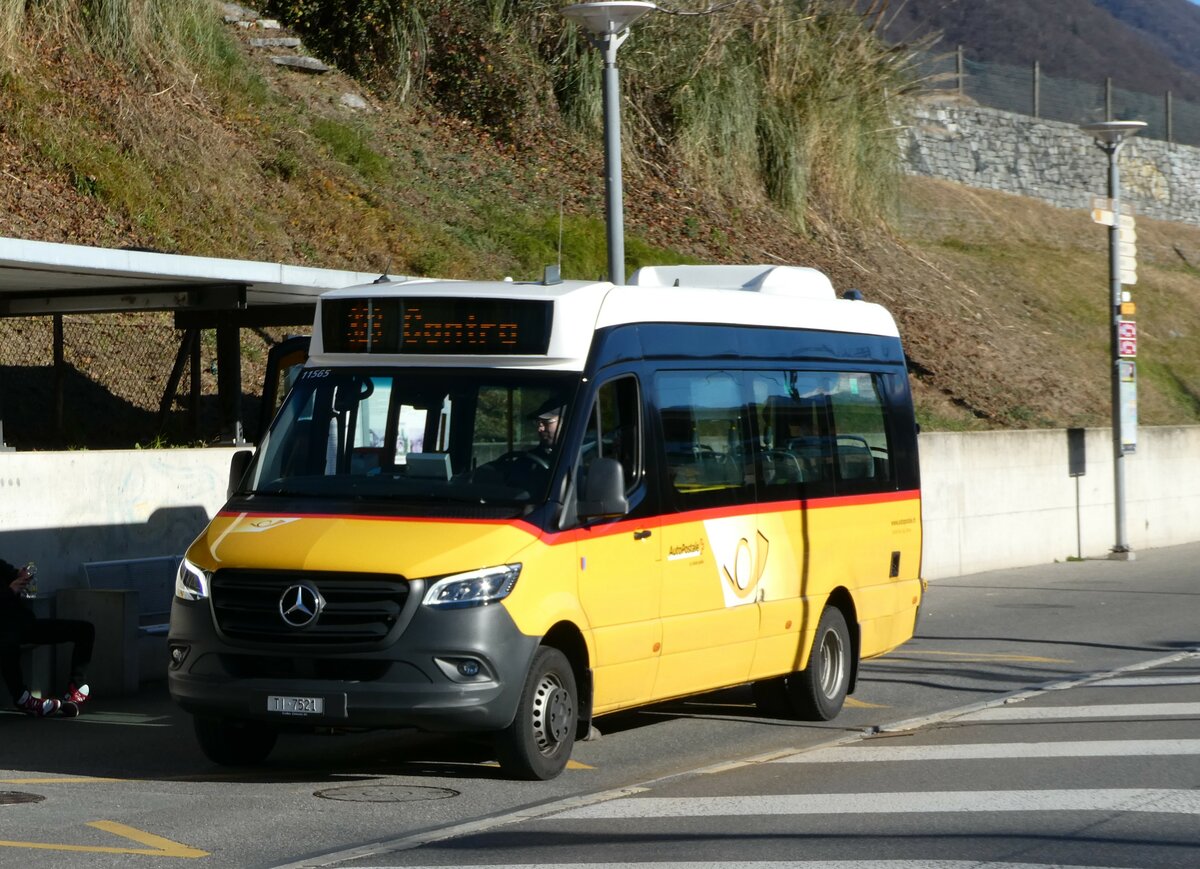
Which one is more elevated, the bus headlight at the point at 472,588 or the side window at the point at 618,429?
the side window at the point at 618,429

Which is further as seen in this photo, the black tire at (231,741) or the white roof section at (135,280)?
the white roof section at (135,280)

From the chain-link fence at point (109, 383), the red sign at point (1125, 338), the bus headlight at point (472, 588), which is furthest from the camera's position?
the red sign at point (1125, 338)

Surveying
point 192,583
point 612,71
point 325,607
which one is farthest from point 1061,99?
point 325,607

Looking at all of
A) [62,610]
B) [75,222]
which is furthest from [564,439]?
[75,222]

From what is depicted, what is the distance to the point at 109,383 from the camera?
70.0 feet

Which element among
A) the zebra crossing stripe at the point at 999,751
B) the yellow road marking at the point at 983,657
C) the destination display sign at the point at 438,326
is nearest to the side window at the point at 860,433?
the zebra crossing stripe at the point at 999,751

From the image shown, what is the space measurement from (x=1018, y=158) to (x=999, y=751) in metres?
41.5

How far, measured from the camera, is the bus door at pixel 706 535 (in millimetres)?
9734

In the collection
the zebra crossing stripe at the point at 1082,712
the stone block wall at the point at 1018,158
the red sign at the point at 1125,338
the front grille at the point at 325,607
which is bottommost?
the zebra crossing stripe at the point at 1082,712

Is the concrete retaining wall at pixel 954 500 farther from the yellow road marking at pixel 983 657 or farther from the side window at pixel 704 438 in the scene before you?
the yellow road marking at pixel 983 657

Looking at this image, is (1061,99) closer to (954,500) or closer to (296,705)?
(954,500)

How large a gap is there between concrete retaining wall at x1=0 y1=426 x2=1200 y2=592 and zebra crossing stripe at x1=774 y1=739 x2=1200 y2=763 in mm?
5477

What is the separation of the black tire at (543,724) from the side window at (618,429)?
1099 millimetres

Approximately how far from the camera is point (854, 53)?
1367 inches
